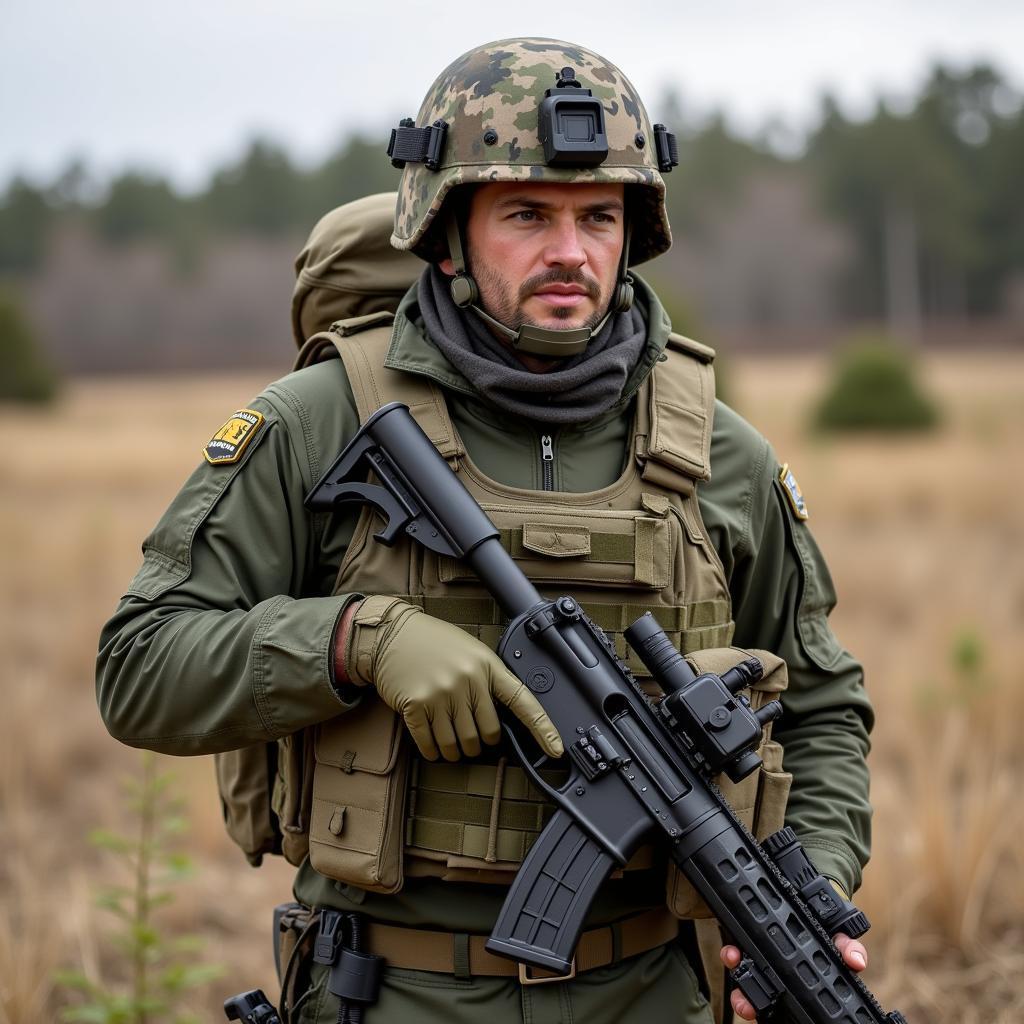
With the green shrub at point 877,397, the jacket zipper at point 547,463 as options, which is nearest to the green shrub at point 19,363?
the green shrub at point 877,397

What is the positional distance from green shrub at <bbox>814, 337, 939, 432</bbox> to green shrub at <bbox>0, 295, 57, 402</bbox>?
16.5 meters

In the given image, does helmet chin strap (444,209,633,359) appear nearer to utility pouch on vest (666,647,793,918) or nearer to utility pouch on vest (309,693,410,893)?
utility pouch on vest (666,647,793,918)

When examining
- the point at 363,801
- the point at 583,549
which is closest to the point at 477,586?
the point at 583,549

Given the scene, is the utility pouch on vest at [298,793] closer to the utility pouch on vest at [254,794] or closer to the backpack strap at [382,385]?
the utility pouch on vest at [254,794]

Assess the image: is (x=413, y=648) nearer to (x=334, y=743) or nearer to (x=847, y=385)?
(x=334, y=743)

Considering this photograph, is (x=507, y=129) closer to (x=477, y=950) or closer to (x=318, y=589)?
(x=318, y=589)

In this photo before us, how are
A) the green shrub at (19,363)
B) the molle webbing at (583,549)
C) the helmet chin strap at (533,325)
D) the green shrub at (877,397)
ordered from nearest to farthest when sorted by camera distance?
the molle webbing at (583,549)
the helmet chin strap at (533,325)
the green shrub at (877,397)
the green shrub at (19,363)

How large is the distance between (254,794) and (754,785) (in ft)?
3.33

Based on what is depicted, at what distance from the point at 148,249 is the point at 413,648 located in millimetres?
51400

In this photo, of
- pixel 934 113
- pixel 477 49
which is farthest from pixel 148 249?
pixel 477 49

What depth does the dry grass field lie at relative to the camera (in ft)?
13.5

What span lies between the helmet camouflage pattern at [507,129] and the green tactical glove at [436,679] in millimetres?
861

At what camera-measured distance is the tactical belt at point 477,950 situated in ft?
7.22

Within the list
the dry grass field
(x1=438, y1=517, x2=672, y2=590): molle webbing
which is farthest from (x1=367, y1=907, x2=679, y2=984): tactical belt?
the dry grass field
